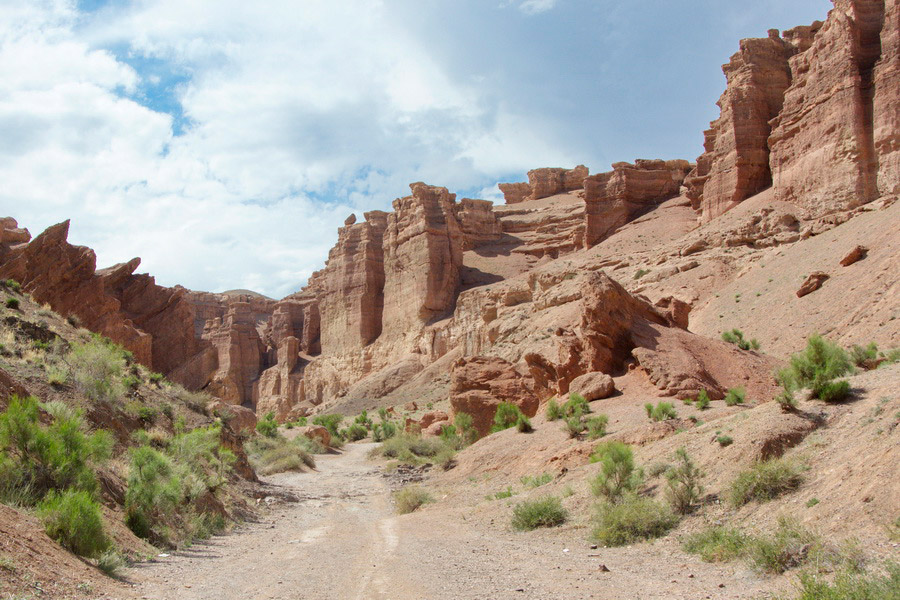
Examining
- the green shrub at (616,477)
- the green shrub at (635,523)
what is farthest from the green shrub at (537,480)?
the green shrub at (635,523)

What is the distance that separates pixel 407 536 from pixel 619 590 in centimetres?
633

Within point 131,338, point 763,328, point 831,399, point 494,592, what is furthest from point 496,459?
point 131,338

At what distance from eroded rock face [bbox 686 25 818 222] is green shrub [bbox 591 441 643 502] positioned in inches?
1708

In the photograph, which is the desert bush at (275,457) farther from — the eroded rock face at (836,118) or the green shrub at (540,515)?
the eroded rock face at (836,118)

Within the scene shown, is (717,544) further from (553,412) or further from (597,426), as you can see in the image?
(553,412)

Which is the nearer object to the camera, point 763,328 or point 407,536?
point 407,536

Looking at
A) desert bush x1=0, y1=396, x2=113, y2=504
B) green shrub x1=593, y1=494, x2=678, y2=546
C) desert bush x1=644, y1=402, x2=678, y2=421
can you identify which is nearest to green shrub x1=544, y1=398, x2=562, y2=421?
desert bush x1=644, y1=402, x2=678, y2=421

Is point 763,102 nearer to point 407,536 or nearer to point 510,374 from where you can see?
point 510,374

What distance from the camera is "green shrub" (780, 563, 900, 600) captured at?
5664 mm

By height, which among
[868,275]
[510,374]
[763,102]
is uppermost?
[763,102]

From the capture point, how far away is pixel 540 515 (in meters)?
12.8

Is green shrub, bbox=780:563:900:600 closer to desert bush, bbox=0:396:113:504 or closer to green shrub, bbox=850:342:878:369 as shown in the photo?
desert bush, bbox=0:396:113:504

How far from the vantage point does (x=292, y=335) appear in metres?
88.8

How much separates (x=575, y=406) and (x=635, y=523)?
9.79 m
